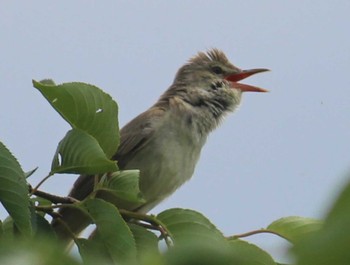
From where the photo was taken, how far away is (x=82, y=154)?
245 cm

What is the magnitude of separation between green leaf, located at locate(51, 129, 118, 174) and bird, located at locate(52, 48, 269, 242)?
2.09m

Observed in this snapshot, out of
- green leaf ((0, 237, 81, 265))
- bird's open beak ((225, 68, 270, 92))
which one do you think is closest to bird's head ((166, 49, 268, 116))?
bird's open beak ((225, 68, 270, 92))

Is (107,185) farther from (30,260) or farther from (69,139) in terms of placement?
(30,260)

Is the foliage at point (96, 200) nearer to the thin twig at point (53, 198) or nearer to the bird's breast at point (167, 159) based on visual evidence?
the thin twig at point (53, 198)

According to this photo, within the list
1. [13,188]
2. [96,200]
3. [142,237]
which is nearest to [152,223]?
[142,237]

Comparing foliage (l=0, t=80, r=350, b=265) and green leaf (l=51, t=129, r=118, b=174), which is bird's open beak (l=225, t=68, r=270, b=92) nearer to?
foliage (l=0, t=80, r=350, b=265)

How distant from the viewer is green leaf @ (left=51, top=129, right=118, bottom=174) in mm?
2432

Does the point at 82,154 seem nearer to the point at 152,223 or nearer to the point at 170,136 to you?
the point at 152,223

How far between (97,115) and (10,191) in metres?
0.48

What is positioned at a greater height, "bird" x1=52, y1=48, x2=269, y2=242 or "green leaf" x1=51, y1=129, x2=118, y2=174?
"green leaf" x1=51, y1=129, x2=118, y2=174

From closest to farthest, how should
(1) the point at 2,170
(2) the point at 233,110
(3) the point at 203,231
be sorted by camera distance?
(1) the point at 2,170
(3) the point at 203,231
(2) the point at 233,110

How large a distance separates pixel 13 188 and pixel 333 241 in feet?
6.19

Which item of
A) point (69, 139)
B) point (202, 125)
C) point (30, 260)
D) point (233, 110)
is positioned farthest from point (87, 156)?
point (233, 110)

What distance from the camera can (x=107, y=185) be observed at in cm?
268
